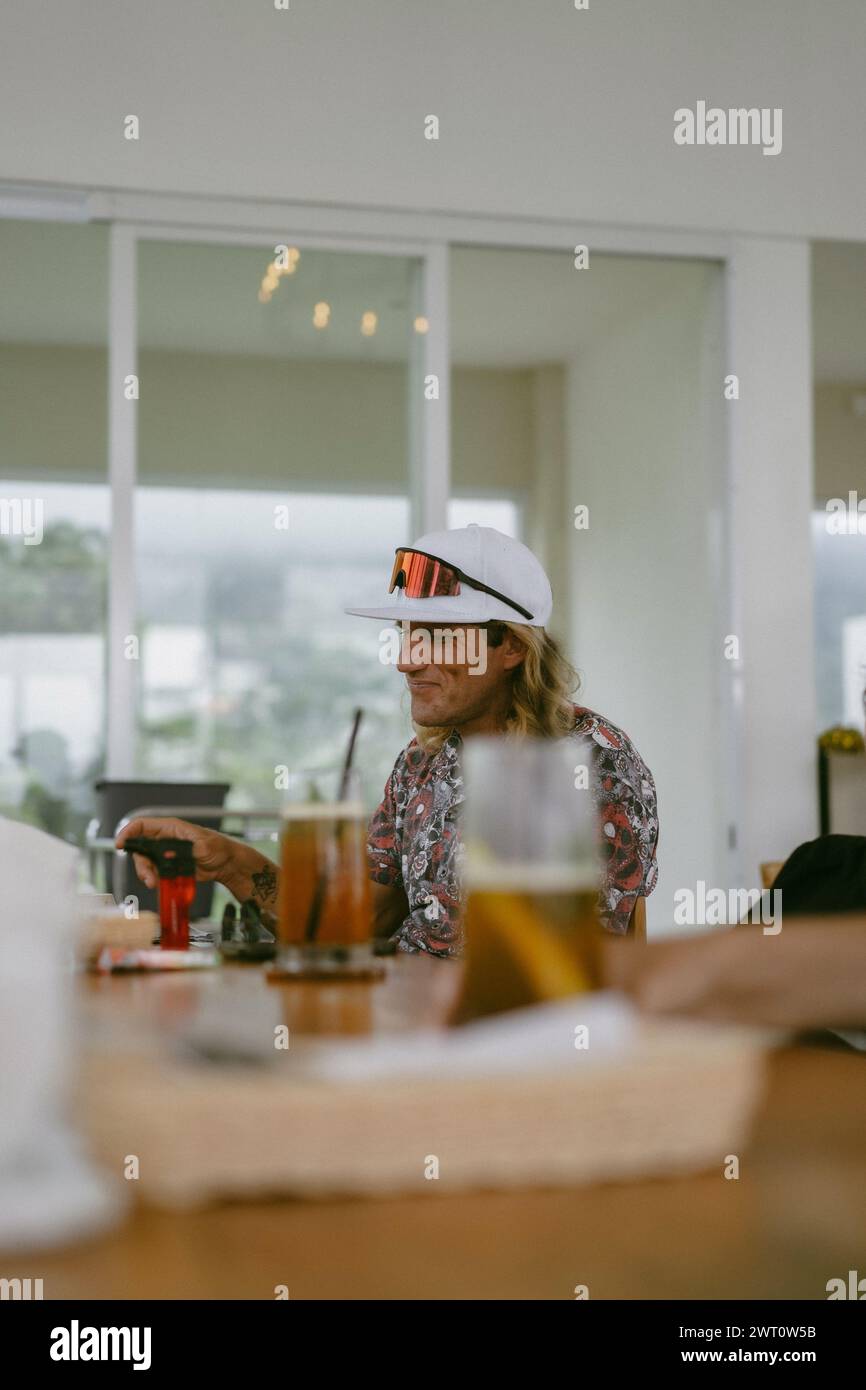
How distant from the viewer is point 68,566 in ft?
14.5

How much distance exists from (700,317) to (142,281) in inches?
67.1

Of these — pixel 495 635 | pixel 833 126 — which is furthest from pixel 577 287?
pixel 495 635

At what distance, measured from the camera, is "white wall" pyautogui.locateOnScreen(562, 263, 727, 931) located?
15.4 ft

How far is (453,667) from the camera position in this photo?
237 centimetres

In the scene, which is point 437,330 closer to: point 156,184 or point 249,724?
point 156,184

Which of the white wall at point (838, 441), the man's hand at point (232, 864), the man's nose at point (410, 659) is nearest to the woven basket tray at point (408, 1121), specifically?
the man's hand at point (232, 864)

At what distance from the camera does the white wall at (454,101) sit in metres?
4.11

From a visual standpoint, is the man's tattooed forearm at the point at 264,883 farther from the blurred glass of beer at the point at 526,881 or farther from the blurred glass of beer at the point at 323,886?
the blurred glass of beer at the point at 526,881

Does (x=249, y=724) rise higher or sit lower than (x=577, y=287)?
lower

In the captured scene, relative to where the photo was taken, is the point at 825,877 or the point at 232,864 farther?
the point at 232,864

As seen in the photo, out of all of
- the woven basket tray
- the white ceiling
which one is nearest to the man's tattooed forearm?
the woven basket tray

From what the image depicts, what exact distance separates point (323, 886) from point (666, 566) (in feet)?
12.9

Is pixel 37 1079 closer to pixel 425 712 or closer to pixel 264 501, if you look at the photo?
pixel 425 712

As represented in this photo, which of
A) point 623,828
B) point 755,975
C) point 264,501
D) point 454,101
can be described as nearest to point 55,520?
point 264,501
